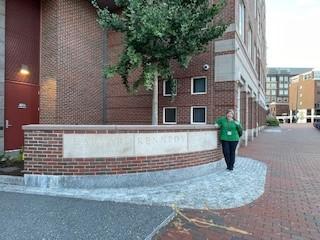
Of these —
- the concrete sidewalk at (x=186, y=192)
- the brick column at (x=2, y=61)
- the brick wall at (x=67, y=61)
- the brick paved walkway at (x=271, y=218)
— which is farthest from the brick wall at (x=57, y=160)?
the brick wall at (x=67, y=61)

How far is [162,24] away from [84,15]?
24.1 ft

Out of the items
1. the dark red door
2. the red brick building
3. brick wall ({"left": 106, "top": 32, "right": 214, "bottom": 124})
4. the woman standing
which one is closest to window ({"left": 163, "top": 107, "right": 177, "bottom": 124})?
the red brick building

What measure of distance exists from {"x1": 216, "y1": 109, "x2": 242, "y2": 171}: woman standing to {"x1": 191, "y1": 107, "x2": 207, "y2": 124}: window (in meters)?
3.80

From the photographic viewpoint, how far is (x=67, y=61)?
1333cm

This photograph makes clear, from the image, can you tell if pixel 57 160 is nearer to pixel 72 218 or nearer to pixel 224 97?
pixel 72 218

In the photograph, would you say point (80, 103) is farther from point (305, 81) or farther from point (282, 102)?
point (282, 102)

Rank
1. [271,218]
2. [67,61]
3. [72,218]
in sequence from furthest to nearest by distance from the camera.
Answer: [67,61]
[271,218]
[72,218]

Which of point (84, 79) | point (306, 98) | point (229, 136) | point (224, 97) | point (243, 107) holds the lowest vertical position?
point (229, 136)

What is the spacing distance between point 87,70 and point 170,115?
454 cm

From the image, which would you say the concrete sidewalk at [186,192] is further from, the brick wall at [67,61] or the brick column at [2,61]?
the brick wall at [67,61]

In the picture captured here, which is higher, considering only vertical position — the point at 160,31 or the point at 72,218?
the point at 160,31

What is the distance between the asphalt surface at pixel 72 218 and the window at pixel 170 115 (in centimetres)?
835

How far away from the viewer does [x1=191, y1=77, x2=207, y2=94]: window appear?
1274 cm

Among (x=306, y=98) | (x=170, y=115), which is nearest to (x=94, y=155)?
(x=170, y=115)
